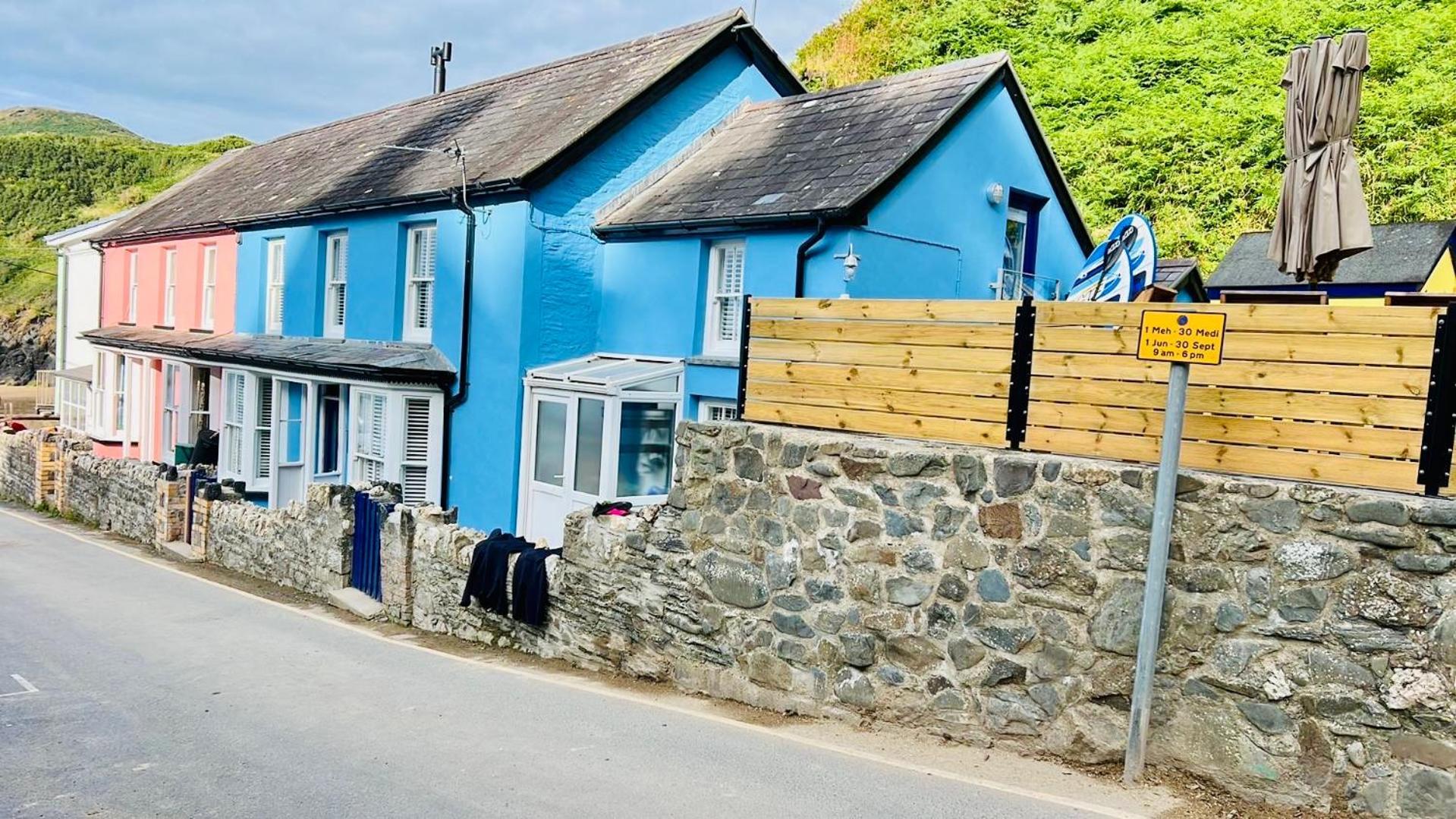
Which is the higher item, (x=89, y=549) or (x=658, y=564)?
(x=658, y=564)

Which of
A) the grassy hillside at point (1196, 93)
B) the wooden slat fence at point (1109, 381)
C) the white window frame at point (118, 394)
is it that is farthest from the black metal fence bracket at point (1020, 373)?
the white window frame at point (118, 394)

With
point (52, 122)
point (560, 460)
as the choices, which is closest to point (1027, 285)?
point (560, 460)

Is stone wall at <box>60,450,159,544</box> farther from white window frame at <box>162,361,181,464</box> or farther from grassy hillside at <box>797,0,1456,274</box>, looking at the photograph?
grassy hillside at <box>797,0,1456,274</box>

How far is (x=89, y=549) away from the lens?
18.0m

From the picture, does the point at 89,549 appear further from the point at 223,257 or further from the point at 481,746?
the point at 481,746

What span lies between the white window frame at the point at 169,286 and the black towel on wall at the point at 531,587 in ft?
65.8

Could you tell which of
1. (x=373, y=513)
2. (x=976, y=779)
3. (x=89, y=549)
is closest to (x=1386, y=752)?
(x=976, y=779)

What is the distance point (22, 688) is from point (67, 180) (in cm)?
7185

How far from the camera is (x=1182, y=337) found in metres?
5.79

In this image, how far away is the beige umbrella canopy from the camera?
24.9 feet

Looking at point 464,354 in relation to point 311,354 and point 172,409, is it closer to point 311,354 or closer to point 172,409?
point 311,354

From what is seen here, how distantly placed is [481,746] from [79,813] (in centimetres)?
246

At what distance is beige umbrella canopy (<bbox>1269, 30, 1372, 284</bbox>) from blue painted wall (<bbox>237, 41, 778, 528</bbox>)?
1054 centimetres

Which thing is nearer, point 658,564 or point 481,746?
point 481,746
